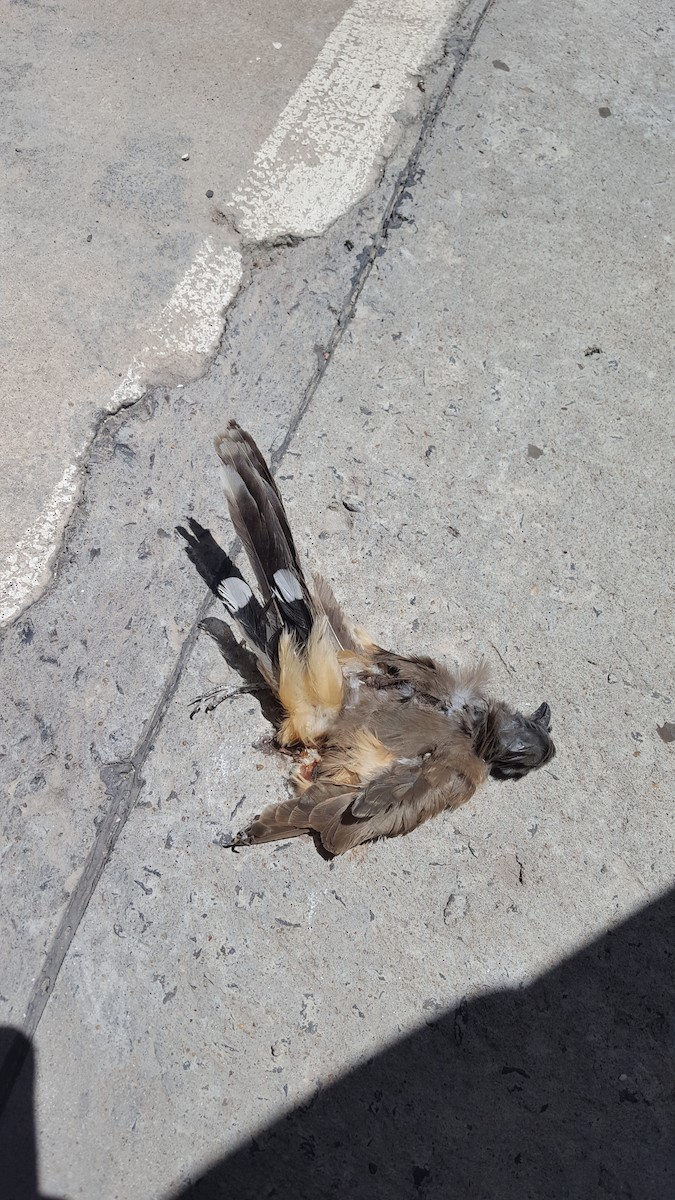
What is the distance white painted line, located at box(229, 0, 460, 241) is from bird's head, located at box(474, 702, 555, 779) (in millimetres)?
2096

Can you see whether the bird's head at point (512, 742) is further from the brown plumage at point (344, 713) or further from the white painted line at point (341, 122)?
the white painted line at point (341, 122)

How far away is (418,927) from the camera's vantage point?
269 cm

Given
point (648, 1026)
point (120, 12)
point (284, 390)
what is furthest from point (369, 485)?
point (120, 12)

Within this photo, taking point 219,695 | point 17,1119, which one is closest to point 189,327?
point 219,695

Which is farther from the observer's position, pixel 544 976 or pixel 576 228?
pixel 576 228

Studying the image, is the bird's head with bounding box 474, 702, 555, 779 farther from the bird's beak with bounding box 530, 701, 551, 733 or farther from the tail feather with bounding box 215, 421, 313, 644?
the tail feather with bounding box 215, 421, 313, 644

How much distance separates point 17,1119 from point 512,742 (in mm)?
1805

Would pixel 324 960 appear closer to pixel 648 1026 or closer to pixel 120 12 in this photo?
pixel 648 1026

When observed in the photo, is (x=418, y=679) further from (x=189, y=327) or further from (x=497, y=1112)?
(x=189, y=327)

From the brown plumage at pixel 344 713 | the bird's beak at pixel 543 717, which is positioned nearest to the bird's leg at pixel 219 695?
the brown plumage at pixel 344 713

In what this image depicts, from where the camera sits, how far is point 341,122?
142 inches

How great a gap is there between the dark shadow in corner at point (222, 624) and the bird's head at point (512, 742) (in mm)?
690

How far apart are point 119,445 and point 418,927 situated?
196 cm

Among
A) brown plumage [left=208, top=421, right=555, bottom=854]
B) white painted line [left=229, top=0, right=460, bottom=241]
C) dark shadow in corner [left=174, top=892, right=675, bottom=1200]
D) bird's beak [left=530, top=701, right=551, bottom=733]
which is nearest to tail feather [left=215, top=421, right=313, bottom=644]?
brown plumage [left=208, top=421, right=555, bottom=854]
